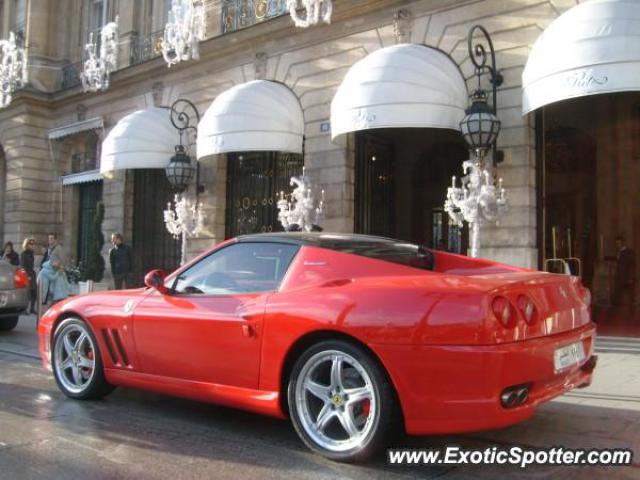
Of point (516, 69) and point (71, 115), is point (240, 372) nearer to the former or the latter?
point (516, 69)

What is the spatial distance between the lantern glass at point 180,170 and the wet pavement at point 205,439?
8786 mm

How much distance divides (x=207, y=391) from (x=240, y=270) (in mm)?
881

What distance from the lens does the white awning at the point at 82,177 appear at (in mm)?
18875

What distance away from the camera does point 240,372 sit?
4160 millimetres

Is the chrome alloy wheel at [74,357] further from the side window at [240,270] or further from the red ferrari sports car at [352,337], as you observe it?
the side window at [240,270]

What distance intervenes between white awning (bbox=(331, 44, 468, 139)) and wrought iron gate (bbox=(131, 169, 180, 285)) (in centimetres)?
760

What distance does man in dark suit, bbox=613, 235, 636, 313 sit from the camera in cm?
1420

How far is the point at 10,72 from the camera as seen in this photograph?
19578 mm

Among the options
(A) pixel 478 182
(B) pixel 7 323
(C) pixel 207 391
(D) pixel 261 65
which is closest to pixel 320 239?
(C) pixel 207 391

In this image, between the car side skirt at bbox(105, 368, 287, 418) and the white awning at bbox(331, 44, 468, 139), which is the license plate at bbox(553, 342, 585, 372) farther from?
the white awning at bbox(331, 44, 468, 139)

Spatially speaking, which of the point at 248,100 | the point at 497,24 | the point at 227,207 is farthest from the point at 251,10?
the point at 497,24

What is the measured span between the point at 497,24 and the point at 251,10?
6.22 meters

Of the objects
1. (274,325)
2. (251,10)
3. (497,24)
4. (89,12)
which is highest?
(89,12)

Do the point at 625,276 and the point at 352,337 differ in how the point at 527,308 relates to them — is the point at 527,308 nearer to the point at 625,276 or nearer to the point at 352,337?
the point at 352,337
